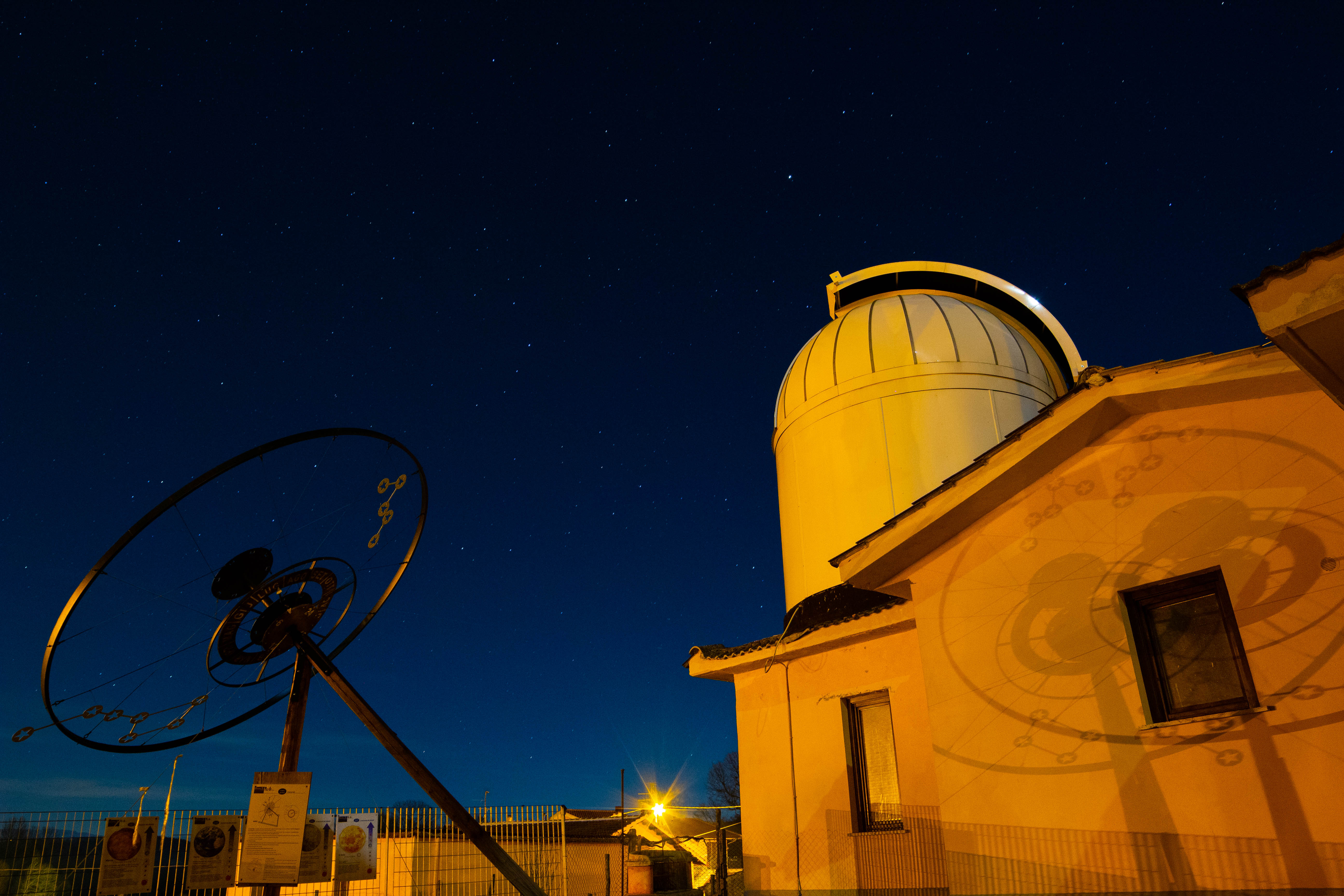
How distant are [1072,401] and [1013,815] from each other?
4.10m

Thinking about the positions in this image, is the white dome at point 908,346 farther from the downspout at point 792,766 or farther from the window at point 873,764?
the window at point 873,764

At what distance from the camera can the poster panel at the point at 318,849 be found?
1163 cm

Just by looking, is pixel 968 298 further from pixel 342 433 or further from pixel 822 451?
pixel 342 433

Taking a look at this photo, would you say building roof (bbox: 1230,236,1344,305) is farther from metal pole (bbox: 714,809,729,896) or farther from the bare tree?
the bare tree

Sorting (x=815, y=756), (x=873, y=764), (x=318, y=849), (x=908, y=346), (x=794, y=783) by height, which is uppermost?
(x=908, y=346)

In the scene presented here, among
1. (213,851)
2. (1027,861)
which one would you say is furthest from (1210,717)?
(213,851)

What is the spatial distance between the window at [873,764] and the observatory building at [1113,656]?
33mm

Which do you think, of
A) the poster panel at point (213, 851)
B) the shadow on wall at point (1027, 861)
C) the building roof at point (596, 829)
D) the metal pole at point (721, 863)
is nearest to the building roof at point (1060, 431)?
the shadow on wall at point (1027, 861)

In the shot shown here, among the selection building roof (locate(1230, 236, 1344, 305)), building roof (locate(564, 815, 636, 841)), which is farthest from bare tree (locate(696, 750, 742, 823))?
building roof (locate(1230, 236, 1344, 305))

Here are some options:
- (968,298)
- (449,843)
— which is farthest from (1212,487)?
(449,843)

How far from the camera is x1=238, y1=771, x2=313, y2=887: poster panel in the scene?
31.6ft

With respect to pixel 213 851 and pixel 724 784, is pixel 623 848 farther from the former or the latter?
pixel 724 784

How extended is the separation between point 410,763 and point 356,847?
160 cm

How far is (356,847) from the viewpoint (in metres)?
12.3
